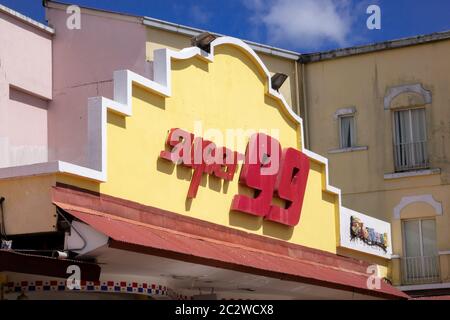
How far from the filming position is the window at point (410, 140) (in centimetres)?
Answer: 3070

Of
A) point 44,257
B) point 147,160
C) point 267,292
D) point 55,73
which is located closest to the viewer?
point 44,257

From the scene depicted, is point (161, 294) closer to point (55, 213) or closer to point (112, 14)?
point (55, 213)

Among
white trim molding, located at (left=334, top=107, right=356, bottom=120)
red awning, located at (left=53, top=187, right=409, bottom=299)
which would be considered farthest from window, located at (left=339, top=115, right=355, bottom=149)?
red awning, located at (left=53, top=187, right=409, bottom=299)

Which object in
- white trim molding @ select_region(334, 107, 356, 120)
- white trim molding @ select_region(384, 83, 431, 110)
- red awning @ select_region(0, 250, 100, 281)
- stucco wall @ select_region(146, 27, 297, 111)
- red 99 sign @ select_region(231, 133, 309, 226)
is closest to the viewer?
red awning @ select_region(0, 250, 100, 281)

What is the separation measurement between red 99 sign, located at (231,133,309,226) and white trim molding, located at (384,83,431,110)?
364 inches

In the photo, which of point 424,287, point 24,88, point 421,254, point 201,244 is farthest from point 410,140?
point 201,244

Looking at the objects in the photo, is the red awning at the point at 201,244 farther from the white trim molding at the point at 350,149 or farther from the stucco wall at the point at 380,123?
the white trim molding at the point at 350,149

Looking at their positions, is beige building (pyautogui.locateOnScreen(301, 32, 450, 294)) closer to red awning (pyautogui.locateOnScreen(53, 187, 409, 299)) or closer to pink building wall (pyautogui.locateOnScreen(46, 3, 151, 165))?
red awning (pyautogui.locateOnScreen(53, 187, 409, 299))

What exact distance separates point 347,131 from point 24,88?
12658 millimetres

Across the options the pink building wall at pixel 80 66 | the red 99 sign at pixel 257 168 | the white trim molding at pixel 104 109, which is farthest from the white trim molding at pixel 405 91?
the white trim molding at pixel 104 109

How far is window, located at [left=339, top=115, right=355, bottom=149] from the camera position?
3147 centimetres

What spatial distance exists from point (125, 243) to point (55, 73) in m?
9.26
